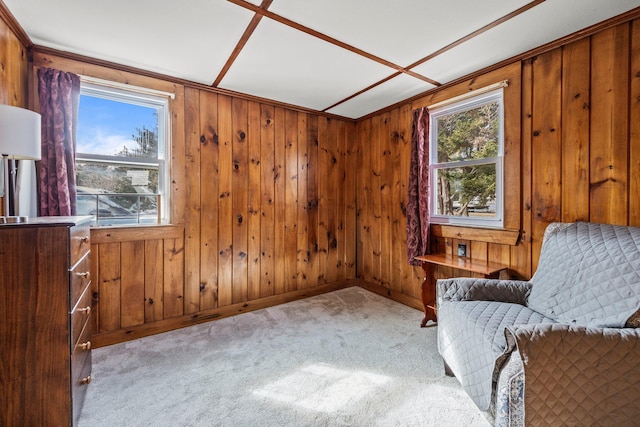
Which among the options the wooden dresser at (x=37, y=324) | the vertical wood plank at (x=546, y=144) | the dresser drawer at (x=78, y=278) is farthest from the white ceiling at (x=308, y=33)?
the dresser drawer at (x=78, y=278)

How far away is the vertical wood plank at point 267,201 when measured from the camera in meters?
3.13

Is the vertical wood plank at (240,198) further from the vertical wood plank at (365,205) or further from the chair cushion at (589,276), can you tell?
the chair cushion at (589,276)

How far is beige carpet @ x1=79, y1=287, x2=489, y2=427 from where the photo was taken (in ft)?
5.01

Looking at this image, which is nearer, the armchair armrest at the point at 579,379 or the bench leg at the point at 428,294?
the armchair armrest at the point at 579,379

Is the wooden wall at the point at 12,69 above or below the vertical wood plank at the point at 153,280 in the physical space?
above

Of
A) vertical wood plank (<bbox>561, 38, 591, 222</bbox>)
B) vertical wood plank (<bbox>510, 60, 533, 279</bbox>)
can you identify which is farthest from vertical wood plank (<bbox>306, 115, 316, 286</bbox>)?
vertical wood plank (<bbox>561, 38, 591, 222</bbox>)

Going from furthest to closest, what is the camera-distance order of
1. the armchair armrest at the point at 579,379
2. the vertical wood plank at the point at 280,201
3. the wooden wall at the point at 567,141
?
the vertical wood plank at the point at 280,201
the wooden wall at the point at 567,141
the armchair armrest at the point at 579,379

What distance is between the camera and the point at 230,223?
293cm

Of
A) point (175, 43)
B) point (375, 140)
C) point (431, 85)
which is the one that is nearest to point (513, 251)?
point (431, 85)

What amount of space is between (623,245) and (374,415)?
1610 millimetres

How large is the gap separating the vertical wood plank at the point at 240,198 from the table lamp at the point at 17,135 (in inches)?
64.4

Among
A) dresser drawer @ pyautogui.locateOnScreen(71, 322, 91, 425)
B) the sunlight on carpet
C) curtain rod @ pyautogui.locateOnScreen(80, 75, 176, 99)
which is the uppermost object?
curtain rod @ pyautogui.locateOnScreen(80, 75, 176, 99)

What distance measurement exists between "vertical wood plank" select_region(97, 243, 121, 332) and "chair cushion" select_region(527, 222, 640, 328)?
308cm

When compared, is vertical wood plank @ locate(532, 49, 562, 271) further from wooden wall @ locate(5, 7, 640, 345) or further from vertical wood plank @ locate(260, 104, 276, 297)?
vertical wood plank @ locate(260, 104, 276, 297)
